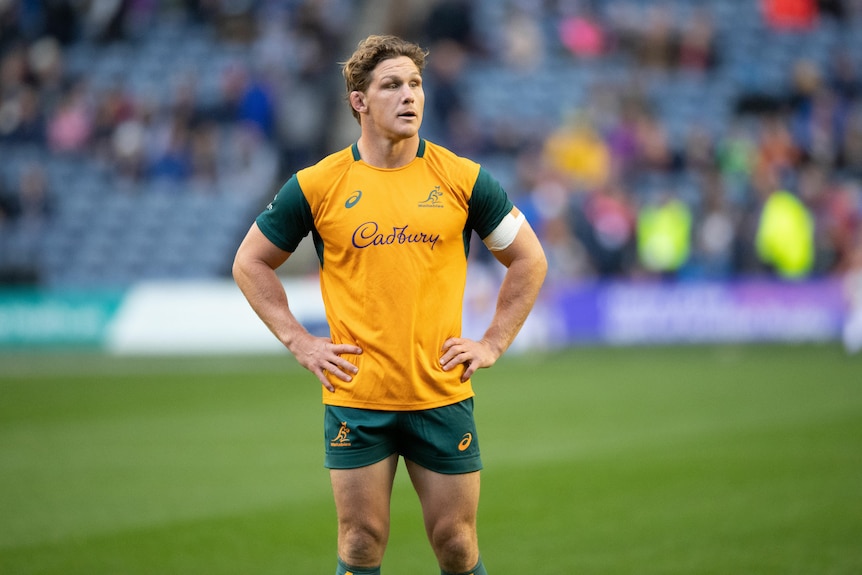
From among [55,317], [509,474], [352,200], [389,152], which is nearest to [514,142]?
[55,317]

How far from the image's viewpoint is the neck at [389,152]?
4754mm

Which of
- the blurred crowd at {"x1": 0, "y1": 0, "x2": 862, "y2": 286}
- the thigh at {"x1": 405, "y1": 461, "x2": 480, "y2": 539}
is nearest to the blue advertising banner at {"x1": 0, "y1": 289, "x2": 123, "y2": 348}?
the blurred crowd at {"x1": 0, "y1": 0, "x2": 862, "y2": 286}

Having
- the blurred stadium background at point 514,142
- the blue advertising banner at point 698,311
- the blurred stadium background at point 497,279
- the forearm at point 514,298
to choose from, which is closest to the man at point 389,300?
the forearm at point 514,298

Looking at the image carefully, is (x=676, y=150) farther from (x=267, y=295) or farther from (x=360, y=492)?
(x=360, y=492)

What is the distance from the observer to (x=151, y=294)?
19328mm

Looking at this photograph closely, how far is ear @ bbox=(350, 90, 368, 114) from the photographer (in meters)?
4.77

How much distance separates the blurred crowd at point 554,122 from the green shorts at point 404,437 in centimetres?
1470

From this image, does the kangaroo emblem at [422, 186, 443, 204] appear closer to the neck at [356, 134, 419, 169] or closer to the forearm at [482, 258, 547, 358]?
the neck at [356, 134, 419, 169]

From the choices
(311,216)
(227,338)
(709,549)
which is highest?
(311,216)

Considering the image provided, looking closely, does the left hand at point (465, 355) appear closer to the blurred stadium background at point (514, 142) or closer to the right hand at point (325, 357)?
the right hand at point (325, 357)

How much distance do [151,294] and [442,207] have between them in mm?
15376

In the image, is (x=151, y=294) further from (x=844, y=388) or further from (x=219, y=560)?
(x=219, y=560)

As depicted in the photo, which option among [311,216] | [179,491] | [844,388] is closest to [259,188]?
[844,388]

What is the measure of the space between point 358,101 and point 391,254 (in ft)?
2.21
